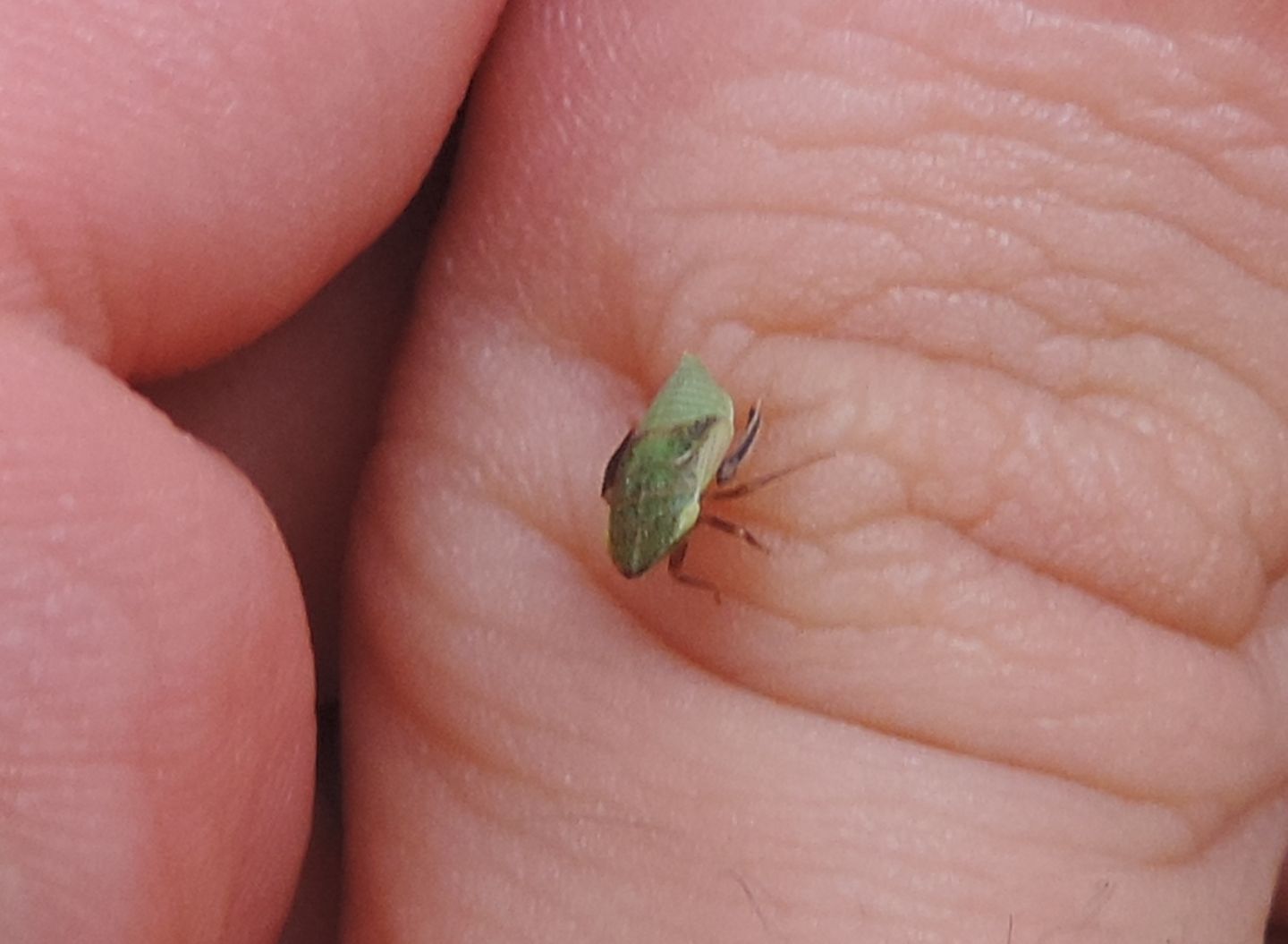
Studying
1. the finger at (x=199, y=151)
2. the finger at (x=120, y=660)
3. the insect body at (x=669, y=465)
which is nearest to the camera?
the finger at (x=120, y=660)

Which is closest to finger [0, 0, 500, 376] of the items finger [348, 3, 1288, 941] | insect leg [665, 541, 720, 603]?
finger [348, 3, 1288, 941]

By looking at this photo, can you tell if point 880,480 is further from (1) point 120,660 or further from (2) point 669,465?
(1) point 120,660

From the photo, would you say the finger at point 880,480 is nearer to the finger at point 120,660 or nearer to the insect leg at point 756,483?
the insect leg at point 756,483

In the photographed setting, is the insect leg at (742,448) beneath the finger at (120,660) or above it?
above

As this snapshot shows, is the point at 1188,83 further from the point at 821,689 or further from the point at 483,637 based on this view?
the point at 483,637

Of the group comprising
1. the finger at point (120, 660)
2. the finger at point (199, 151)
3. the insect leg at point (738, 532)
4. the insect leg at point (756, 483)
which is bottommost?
the finger at point (120, 660)

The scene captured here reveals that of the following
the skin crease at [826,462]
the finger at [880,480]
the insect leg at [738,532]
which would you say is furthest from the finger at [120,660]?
the insect leg at [738,532]

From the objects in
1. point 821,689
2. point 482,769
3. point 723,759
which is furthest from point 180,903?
point 821,689

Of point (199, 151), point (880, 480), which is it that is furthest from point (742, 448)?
point (199, 151)
